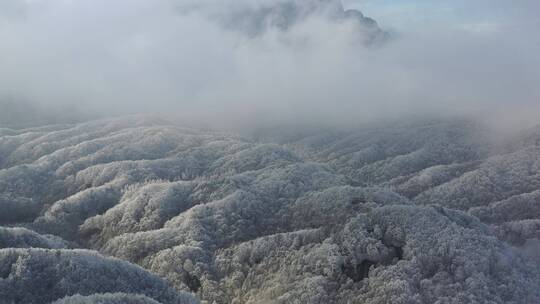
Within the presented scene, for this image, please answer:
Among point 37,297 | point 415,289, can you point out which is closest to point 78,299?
point 37,297

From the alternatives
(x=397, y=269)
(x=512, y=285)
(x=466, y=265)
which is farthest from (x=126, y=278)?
(x=512, y=285)

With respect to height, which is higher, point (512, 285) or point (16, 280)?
point (16, 280)

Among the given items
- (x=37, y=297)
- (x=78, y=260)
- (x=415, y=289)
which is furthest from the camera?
(x=415, y=289)

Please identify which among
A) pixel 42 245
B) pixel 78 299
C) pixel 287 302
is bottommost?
pixel 287 302

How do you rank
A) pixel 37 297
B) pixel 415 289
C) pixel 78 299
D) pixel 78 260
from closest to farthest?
pixel 78 299 → pixel 37 297 → pixel 78 260 → pixel 415 289

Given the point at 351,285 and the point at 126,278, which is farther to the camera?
the point at 351,285

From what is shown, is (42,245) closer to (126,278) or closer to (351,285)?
(126,278)

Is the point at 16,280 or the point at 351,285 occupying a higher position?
the point at 16,280

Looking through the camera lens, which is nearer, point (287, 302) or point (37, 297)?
point (37, 297)

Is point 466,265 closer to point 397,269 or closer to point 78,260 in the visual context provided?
point 397,269

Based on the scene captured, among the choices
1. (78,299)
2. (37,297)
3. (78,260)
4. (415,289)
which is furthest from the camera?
(415,289)
